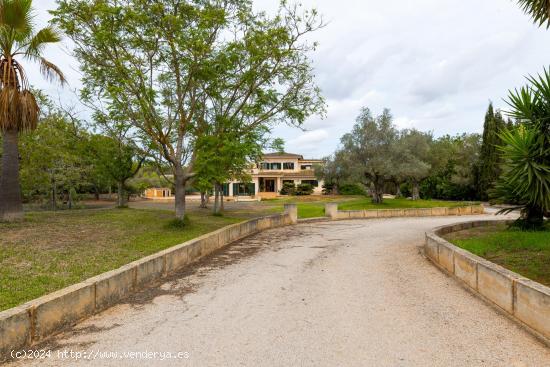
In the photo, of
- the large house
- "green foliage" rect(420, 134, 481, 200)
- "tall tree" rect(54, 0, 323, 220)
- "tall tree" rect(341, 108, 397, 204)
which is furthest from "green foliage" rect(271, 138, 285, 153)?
the large house

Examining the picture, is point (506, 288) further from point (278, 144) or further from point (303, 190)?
point (303, 190)

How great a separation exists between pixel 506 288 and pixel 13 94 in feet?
49.8

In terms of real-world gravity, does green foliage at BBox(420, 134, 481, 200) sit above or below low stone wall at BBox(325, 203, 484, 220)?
above

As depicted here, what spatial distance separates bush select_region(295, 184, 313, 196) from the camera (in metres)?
51.1

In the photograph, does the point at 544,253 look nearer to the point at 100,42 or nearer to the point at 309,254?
the point at 309,254

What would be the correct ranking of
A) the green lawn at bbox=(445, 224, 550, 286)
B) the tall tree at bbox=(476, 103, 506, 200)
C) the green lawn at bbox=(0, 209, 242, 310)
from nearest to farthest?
the green lawn at bbox=(0, 209, 242, 310)
the green lawn at bbox=(445, 224, 550, 286)
the tall tree at bbox=(476, 103, 506, 200)

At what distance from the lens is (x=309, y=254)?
1100cm

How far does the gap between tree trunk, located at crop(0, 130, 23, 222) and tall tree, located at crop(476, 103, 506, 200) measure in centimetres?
3883

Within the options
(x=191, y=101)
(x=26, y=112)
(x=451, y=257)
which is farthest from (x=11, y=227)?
(x=451, y=257)

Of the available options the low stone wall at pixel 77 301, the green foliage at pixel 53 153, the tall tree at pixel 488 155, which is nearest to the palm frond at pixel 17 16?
the green foliage at pixel 53 153

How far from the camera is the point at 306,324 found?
502 centimetres

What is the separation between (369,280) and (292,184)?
4626 cm

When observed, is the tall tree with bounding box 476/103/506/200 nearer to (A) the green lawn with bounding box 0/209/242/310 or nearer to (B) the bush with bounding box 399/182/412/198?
(B) the bush with bounding box 399/182/412/198

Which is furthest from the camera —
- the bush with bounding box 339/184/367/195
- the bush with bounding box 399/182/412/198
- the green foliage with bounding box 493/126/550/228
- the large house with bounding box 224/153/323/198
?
the large house with bounding box 224/153/323/198
